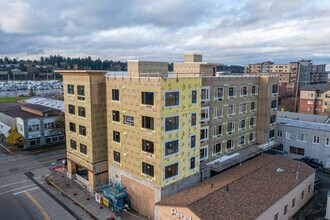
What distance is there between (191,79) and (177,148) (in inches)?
345

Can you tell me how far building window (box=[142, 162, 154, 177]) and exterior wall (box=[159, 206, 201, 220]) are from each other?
4395 mm

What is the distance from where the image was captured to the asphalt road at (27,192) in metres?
32.6

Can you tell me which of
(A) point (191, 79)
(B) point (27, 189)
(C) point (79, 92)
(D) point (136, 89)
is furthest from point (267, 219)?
(B) point (27, 189)

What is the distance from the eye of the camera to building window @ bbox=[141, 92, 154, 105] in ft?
96.7

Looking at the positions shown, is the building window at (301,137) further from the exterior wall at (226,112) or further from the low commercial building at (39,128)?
the low commercial building at (39,128)

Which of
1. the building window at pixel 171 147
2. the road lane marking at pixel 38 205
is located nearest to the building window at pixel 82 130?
the road lane marking at pixel 38 205

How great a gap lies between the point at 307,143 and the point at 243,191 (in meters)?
25.3

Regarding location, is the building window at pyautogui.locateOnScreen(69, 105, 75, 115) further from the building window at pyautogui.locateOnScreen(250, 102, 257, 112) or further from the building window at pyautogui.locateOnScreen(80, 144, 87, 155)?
the building window at pyautogui.locateOnScreen(250, 102, 257, 112)

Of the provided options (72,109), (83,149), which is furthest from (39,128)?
(83,149)

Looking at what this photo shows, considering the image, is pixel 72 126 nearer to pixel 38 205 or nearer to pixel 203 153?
pixel 38 205

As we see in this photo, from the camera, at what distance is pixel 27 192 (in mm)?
38438

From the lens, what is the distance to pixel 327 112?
277 feet

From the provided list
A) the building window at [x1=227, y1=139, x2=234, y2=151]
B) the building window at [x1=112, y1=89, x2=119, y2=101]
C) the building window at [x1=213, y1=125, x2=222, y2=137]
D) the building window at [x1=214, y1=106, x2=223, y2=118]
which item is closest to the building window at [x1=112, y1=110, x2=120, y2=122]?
the building window at [x1=112, y1=89, x2=119, y2=101]

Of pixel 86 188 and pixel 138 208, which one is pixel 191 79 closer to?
pixel 138 208
